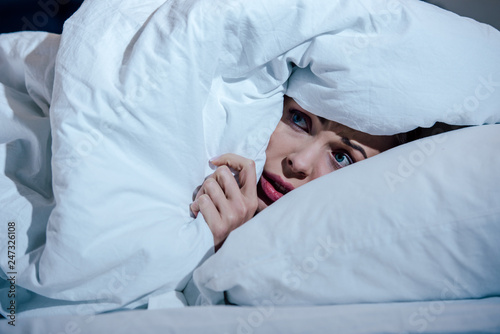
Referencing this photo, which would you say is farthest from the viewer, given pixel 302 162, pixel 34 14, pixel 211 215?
pixel 34 14

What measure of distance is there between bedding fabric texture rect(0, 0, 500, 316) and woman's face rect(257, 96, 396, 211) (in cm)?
5

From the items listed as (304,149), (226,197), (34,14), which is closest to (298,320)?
(226,197)

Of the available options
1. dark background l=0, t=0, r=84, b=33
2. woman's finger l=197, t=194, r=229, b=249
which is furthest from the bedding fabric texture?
dark background l=0, t=0, r=84, b=33

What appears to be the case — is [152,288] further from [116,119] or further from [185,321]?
[116,119]

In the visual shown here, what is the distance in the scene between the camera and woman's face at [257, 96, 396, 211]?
0.84 m

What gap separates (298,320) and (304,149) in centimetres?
39

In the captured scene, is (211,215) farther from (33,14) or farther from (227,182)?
(33,14)

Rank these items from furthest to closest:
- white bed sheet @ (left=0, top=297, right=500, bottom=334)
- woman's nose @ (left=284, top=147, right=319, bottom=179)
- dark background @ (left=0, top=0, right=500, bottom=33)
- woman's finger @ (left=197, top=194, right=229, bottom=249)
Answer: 1. dark background @ (left=0, top=0, right=500, bottom=33)
2. woman's nose @ (left=284, top=147, right=319, bottom=179)
3. woman's finger @ (left=197, top=194, right=229, bottom=249)
4. white bed sheet @ (left=0, top=297, right=500, bottom=334)

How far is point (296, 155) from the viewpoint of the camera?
2.72 ft

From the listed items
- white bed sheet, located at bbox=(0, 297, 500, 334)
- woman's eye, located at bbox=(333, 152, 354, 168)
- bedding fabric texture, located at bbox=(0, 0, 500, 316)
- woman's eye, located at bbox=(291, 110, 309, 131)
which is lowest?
woman's eye, located at bbox=(333, 152, 354, 168)

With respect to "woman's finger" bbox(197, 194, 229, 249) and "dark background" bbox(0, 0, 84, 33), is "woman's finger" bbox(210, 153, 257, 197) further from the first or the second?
"dark background" bbox(0, 0, 84, 33)

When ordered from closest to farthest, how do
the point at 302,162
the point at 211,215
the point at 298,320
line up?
the point at 298,320 → the point at 211,215 → the point at 302,162

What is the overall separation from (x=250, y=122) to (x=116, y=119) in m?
0.27

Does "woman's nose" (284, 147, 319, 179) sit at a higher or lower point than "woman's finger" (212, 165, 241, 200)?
lower
